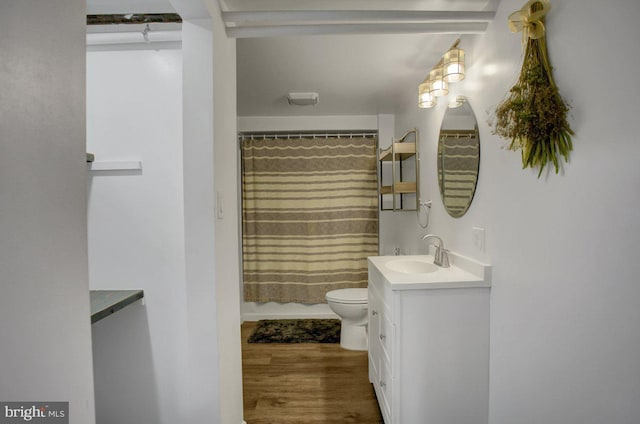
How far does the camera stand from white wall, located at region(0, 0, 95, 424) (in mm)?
512

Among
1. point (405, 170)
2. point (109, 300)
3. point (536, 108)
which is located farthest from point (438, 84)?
point (109, 300)

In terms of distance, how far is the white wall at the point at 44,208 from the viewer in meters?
0.51

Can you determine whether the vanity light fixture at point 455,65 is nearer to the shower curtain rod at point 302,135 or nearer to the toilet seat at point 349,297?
the toilet seat at point 349,297

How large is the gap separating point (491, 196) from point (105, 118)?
2.01 metres

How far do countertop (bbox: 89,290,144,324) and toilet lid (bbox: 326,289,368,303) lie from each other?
5.30 ft

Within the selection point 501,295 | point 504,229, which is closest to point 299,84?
point 504,229

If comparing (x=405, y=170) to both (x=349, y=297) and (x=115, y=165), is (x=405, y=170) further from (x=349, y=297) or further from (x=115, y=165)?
(x=115, y=165)

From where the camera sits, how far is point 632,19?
2.98ft

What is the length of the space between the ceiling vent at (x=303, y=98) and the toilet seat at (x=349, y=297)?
1.79 meters

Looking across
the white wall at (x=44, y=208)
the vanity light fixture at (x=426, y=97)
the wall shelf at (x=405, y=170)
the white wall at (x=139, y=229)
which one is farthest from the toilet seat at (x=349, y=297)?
the white wall at (x=44, y=208)

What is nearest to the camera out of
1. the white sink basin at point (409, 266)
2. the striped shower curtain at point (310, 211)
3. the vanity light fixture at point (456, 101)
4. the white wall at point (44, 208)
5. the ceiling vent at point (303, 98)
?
the white wall at point (44, 208)

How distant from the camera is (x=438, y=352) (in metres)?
1.64

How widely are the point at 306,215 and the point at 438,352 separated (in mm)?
2356

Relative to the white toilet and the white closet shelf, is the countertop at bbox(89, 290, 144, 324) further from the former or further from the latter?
the white toilet
